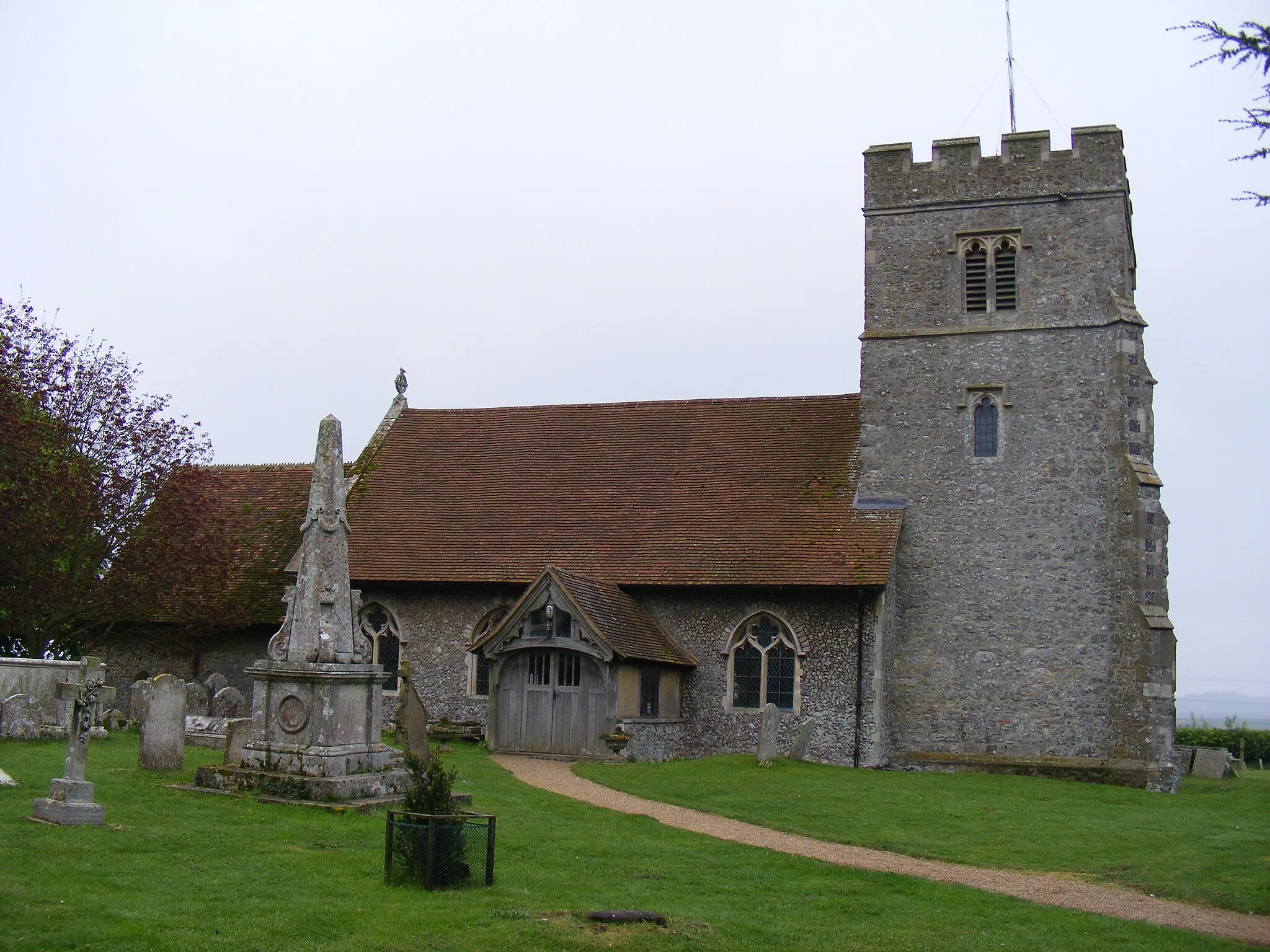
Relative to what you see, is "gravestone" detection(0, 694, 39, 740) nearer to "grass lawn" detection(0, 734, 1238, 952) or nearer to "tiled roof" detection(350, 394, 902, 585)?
"grass lawn" detection(0, 734, 1238, 952)

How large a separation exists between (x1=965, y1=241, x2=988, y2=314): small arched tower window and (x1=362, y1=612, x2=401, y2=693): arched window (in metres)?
14.3

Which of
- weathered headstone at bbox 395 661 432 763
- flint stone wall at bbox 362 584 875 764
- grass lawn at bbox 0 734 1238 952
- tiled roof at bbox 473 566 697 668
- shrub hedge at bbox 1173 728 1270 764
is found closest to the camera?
grass lawn at bbox 0 734 1238 952

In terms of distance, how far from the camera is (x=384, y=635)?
27188 mm

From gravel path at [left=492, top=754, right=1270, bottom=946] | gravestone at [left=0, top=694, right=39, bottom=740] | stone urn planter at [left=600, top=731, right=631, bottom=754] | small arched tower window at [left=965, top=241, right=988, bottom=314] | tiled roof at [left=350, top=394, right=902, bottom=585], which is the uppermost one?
Result: small arched tower window at [left=965, top=241, right=988, bottom=314]

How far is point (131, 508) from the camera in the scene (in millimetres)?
26953

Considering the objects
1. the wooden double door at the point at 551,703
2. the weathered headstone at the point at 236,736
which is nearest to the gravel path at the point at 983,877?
the weathered headstone at the point at 236,736

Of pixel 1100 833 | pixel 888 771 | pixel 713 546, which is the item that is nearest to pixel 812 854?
pixel 1100 833

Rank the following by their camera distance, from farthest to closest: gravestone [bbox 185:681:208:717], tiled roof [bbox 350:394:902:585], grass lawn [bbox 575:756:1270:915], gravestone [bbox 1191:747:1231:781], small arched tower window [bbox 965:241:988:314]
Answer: gravestone [bbox 1191:747:1231:781], small arched tower window [bbox 965:241:988:314], gravestone [bbox 185:681:208:717], tiled roof [bbox 350:394:902:585], grass lawn [bbox 575:756:1270:915]

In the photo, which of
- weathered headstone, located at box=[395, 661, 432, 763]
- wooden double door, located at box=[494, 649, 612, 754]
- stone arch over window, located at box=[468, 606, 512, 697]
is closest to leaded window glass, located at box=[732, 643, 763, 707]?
wooden double door, located at box=[494, 649, 612, 754]

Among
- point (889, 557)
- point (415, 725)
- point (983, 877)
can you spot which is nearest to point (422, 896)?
point (983, 877)

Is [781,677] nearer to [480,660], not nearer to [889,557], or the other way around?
[889,557]

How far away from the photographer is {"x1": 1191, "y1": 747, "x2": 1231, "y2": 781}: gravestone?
89.5 feet

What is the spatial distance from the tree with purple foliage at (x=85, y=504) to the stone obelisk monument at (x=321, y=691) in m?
11.8

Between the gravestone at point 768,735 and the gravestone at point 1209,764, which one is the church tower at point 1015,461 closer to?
the gravestone at point 768,735
